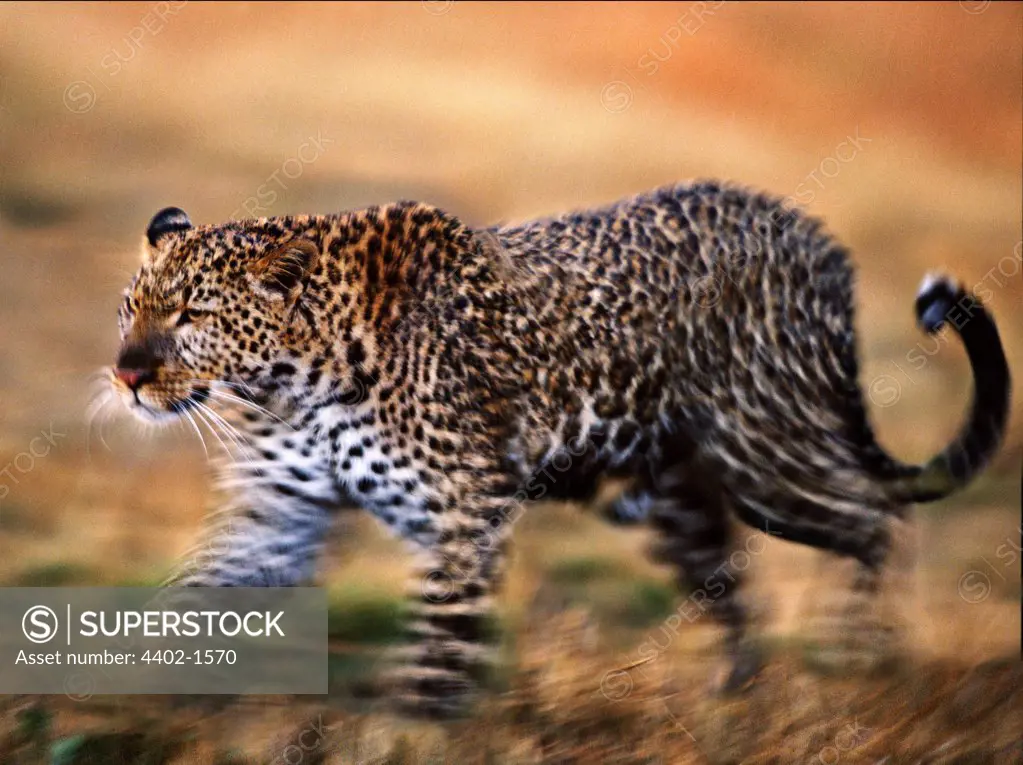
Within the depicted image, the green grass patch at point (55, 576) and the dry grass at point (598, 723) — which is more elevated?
the green grass patch at point (55, 576)

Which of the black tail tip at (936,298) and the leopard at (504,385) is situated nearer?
the leopard at (504,385)

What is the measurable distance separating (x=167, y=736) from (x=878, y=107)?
133 inches

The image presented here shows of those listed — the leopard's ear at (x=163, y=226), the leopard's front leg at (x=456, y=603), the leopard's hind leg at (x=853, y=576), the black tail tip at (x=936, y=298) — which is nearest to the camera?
the leopard's front leg at (x=456, y=603)

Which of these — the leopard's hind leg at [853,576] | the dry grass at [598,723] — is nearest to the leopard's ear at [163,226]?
the dry grass at [598,723]

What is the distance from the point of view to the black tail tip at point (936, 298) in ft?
13.8

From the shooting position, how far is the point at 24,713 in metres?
3.95

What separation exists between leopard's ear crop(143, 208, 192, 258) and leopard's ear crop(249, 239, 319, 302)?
363mm

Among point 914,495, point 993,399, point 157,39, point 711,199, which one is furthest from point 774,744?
point 157,39

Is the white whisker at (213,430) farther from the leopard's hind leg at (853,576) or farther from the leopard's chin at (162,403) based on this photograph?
the leopard's hind leg at (853,576)

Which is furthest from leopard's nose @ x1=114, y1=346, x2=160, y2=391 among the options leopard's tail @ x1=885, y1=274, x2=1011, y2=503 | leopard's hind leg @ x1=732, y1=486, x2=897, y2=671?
leopard's tail @ x1=885, y1=274, x2=1011, y2=503

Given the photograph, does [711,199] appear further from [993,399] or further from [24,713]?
[24,713]

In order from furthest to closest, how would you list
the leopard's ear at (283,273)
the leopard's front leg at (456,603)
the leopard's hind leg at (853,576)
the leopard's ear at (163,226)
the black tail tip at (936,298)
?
1. the leopard's hind leg at (853,576)
2. the black tail tip at (936,298)
3. the leopard's ear at (163,226)
4. the leopard's ear at (283,273)
5. the leopard's front leg at (456,603)

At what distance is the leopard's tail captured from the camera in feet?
14.3

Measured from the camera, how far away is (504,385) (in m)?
3.98
